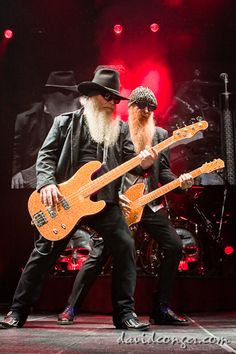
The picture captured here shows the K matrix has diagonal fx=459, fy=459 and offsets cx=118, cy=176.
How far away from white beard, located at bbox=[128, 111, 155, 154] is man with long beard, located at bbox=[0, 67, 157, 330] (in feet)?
1.61

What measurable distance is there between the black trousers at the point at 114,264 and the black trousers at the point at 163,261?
0.56m

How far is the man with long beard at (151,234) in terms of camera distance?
11.7 ft

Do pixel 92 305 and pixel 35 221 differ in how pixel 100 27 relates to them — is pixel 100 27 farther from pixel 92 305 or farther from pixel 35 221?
pixel 35 221

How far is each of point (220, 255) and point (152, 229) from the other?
131 inches

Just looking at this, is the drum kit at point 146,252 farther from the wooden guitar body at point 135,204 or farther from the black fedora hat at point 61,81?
the wooden guitar body at point 135,204

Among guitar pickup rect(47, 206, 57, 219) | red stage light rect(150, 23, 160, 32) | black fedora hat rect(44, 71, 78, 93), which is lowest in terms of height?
guitar pickup rect(47, 206, 57, 219)

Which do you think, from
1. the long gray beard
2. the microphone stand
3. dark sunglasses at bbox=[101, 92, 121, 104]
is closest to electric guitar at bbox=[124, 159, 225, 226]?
the long gray beard

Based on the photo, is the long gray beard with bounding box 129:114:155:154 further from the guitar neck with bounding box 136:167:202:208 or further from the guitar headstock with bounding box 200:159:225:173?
the guitar headstock with bounding box 200:159:225:173

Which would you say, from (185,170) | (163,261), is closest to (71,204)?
(163,261)

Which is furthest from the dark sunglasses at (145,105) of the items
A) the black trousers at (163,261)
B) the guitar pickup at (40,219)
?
the guitar pickup at (40,219)

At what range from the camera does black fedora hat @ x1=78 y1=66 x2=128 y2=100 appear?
3.28 m

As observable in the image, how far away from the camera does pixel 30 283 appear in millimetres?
3037

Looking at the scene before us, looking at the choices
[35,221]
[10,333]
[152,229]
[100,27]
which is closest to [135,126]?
[152,229]

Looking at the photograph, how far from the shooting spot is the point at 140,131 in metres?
3.96
